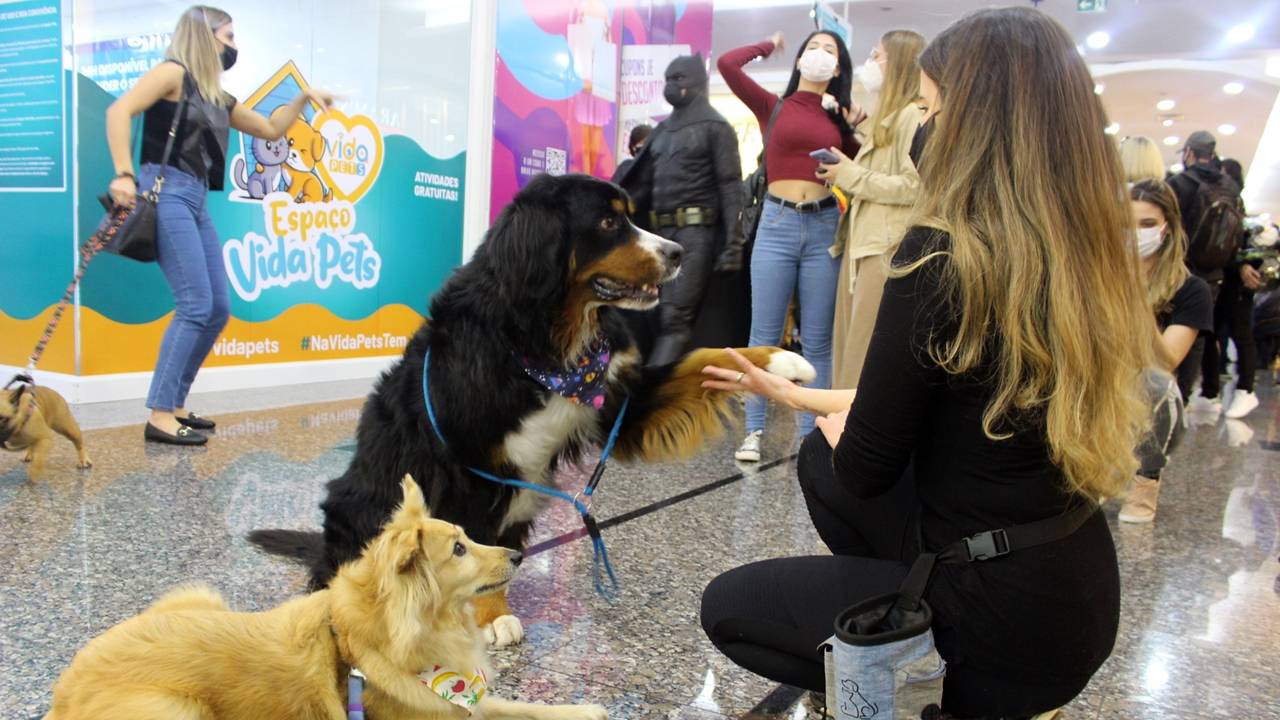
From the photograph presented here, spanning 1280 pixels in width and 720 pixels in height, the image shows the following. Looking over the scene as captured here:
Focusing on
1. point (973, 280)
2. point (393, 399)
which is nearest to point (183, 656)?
point (393, 399)

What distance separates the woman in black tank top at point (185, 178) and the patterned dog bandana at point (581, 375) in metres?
2.51

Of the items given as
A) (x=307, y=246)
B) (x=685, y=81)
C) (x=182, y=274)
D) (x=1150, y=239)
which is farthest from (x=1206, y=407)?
(x=182, y=274)

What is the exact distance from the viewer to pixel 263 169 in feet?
18.1

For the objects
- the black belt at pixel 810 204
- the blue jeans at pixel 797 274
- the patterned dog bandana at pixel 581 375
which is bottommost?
the patterned dog bandana at pixel 581 375

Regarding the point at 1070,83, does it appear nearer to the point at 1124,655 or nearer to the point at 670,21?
the point at 1124,655

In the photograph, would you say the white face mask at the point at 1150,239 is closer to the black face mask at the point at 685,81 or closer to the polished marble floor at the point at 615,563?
the polished marble floor at the point at 615,563

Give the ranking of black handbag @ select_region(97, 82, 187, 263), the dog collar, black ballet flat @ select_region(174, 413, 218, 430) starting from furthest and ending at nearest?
black ballet flat @ select_region(174, 413, 218, 430) → black handbag @ select_region(97, 82, 187, 263) → the dog collar

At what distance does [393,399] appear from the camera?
237cm

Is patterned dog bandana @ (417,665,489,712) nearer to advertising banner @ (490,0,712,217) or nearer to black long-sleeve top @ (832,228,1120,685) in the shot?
black long-sleeve top @ (832,228,1120,685)

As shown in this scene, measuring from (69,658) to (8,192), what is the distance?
13.3 ft

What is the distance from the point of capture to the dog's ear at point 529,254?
7.31 ft

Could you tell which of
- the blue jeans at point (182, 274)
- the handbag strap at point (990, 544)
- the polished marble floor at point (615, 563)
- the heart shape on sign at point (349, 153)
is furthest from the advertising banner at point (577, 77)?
the handbag strap at point (990, 544)

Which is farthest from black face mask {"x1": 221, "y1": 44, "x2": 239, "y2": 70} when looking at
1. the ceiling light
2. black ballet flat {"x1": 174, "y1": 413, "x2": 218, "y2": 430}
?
the ceiling light

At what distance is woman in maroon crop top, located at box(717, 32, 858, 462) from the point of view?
4.10m
